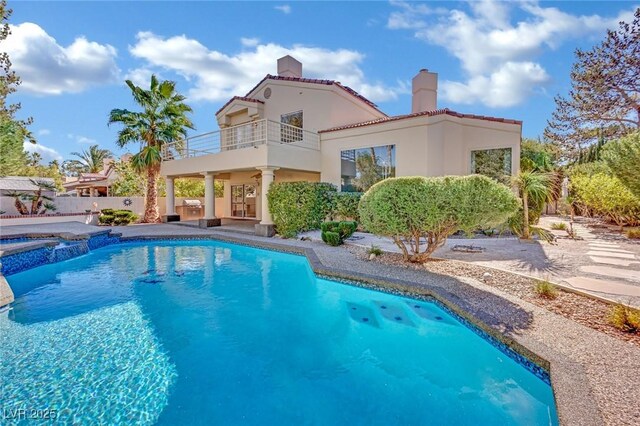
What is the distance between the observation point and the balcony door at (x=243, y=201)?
25328 mm

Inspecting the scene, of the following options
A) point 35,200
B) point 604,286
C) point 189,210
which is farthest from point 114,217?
point 604,286

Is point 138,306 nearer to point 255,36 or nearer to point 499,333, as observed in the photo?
point 499,333

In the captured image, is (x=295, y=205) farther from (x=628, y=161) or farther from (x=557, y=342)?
(x=628, y=161)

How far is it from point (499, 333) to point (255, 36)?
63.2 ft

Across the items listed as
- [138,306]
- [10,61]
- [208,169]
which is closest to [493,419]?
[138,306]

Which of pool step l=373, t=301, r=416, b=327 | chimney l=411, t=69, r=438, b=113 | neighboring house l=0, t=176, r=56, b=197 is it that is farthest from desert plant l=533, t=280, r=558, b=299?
neighboring house l=0, t=176, r=56, b=197

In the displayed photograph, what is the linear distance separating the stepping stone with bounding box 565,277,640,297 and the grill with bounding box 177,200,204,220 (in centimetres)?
2689

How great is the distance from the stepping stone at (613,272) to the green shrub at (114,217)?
995 inches

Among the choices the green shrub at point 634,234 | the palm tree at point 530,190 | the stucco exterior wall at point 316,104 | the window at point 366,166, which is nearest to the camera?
the palm tree at point 530,190

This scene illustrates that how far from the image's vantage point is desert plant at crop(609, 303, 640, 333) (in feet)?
16.3

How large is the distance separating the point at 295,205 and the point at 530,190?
10.4m

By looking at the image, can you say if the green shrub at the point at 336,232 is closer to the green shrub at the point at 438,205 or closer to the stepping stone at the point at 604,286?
the green shrub at the point at 438,205

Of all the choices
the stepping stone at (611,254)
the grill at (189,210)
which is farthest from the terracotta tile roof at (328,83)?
the stepping stone at (611,254)

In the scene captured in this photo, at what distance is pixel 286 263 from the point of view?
12273mm
